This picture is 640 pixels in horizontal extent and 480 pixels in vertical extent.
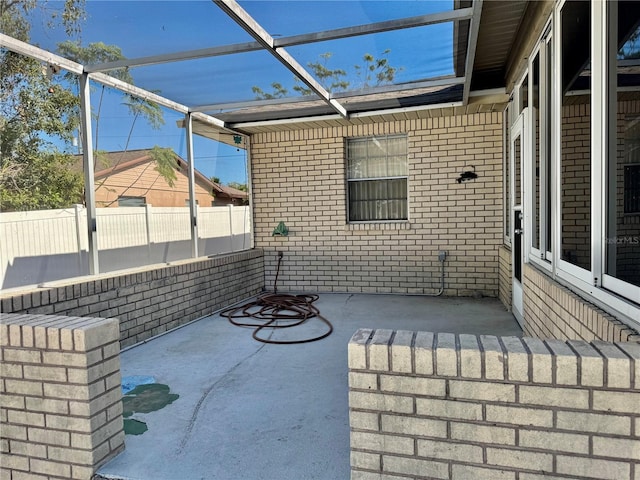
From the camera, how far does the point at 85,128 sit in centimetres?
411

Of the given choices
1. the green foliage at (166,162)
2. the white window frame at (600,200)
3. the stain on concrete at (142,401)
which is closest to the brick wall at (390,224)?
the green foliage at (166,162)

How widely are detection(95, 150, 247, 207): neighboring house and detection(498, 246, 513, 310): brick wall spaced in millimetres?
4217

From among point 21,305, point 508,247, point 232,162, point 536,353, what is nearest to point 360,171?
point 232,162

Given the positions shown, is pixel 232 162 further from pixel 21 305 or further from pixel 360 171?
pixel 21 305

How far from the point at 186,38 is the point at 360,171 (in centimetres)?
377

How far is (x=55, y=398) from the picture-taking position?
2.01m

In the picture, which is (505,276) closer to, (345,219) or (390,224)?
(390,224)

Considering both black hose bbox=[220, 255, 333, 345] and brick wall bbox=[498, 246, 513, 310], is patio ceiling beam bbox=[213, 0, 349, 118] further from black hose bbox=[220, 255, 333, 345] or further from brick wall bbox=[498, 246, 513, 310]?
brick wall bbox=[498, 246, 513, 310]

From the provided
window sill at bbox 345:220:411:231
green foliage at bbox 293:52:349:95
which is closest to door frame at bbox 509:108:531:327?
window sill at bbox 345:220:411:231

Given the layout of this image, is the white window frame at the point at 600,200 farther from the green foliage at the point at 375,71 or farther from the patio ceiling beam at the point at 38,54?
the patio ceiling beam at the point at 38,54

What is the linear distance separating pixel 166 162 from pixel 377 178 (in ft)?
10.4

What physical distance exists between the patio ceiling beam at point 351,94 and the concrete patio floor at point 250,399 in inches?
108

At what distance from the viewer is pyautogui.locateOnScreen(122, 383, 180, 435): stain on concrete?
254 centimetres

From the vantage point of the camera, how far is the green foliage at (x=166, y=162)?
5215 mm
